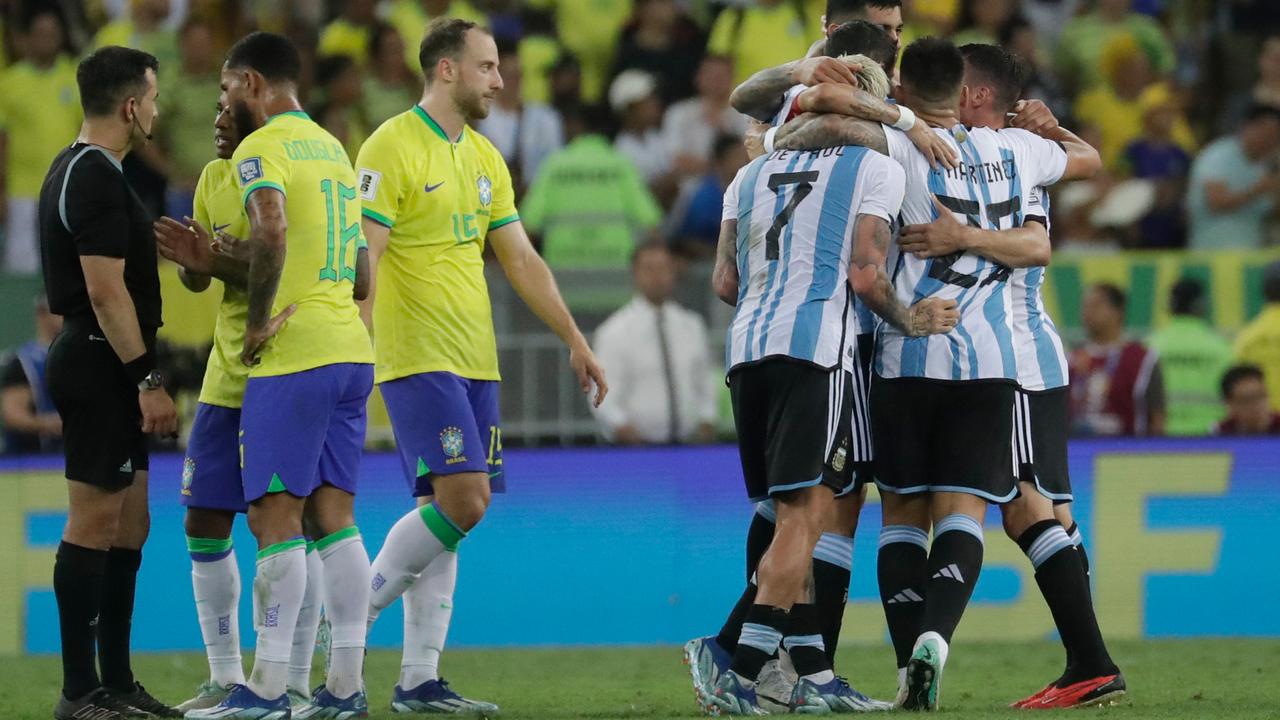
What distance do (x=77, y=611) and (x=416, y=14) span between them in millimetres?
Result: 9735

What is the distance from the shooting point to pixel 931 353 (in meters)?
7.34

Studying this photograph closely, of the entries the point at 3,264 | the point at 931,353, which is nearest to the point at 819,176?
the point at 931,353

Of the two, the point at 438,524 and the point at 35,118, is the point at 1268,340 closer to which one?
the point at 438,524

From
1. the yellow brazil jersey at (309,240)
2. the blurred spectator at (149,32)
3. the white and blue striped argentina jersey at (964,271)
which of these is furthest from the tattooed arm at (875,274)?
the blurred spectator at (149,32)

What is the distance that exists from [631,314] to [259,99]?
18.7ft

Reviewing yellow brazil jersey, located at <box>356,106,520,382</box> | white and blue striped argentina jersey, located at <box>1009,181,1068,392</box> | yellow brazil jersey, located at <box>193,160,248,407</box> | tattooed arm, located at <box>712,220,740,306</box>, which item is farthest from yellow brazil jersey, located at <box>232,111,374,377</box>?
white and blue striped argentina jersey, located at <box>1009,181,1068,392</box>

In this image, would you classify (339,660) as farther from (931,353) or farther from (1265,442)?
(1265,442)

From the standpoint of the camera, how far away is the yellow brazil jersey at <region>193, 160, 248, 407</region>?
23.7 ft

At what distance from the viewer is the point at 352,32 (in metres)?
16.1

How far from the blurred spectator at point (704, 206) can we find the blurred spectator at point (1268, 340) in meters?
3.83

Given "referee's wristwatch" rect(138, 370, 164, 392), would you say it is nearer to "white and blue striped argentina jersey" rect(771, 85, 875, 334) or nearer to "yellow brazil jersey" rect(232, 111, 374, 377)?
"yellow brazil jersey" rect(232, 111, 374, 377)

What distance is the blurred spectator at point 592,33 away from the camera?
16.2 meters

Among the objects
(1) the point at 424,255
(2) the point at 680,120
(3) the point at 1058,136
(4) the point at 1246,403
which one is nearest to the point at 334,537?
(1) the point at 424,255

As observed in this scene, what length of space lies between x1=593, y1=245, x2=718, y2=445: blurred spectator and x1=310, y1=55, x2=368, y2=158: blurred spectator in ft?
10.5
